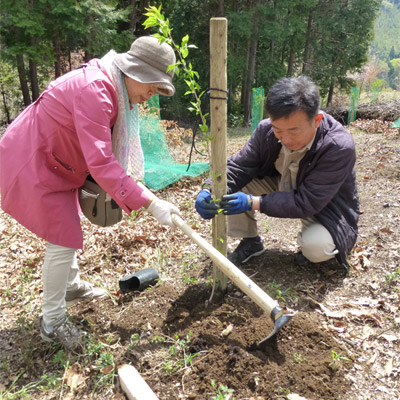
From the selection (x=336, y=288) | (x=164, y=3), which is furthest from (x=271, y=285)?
(x=164, y=3)

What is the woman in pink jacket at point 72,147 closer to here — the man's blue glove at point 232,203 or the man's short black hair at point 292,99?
the man's blue glove at point 232,203

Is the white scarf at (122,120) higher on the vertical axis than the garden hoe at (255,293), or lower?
higher

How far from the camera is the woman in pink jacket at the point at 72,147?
1900 millimetres

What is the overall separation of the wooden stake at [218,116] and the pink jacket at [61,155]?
0.54 meters

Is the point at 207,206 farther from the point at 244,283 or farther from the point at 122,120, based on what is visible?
the point at 122,120

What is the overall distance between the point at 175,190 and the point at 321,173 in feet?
9.93

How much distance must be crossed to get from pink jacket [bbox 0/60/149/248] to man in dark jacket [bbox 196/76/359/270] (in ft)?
2.43

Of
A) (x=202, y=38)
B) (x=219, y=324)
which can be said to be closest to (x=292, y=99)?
(x=219, y=324)

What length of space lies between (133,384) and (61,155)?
1.34m

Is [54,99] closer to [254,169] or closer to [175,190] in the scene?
[254,169]

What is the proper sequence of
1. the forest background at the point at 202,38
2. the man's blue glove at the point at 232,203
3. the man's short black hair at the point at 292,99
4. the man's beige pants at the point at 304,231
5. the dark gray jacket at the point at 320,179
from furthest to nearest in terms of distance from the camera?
the forest background at the point at 202,38 → the man's beige pants at the point at 304,231 → the dark gray jacket at the point at 320,179 → the man's blue glove at the point at 232,203 → the man's short black hair at the point at 292,99

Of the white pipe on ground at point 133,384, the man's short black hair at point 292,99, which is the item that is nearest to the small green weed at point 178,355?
the white pipe on ground at point 133,384

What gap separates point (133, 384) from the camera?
1858mm

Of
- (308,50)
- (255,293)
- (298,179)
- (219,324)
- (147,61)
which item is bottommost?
(308,50)
